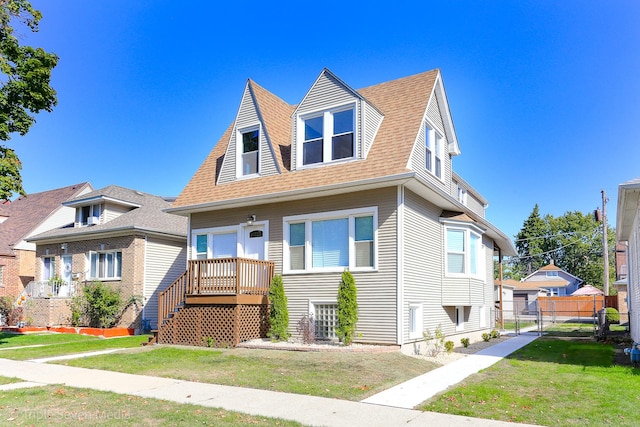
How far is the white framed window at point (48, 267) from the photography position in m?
23.8

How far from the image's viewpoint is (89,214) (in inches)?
944

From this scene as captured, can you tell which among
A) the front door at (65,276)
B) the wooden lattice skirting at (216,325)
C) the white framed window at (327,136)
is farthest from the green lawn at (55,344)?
the white framed window at (327,136)

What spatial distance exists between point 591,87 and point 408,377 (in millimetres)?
14786

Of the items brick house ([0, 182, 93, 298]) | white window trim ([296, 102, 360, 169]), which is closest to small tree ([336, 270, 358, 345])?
white window trim ([296, 102, 360, 169])

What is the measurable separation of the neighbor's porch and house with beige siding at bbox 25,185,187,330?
611 centimetres

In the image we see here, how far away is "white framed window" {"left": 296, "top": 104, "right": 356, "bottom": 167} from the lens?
14.6 m

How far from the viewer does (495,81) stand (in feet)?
60.8

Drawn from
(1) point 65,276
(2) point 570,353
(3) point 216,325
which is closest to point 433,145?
(2) point 570,353

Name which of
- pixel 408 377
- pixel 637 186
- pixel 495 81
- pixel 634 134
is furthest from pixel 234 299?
pixel 634 134

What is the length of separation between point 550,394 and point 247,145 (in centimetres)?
1167

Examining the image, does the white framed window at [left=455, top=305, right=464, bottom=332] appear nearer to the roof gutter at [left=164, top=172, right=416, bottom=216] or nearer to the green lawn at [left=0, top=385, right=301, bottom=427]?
the roof gutter at [left=164, top=172, right=416, bottom=216]

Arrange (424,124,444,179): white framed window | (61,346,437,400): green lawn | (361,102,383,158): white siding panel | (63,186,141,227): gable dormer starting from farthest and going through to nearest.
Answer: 1. (63,186,141,227): gable dormer
2. (424,124,444,179): white framed window
3. (361,102,383,158): white siding panel
4. (61,346,437,400): green lawn

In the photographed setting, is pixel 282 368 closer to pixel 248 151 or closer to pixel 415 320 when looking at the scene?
pixel 415 320

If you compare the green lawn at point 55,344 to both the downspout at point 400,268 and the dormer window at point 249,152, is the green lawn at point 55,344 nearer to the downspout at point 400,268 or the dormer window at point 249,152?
the dormer window at point 249,152
